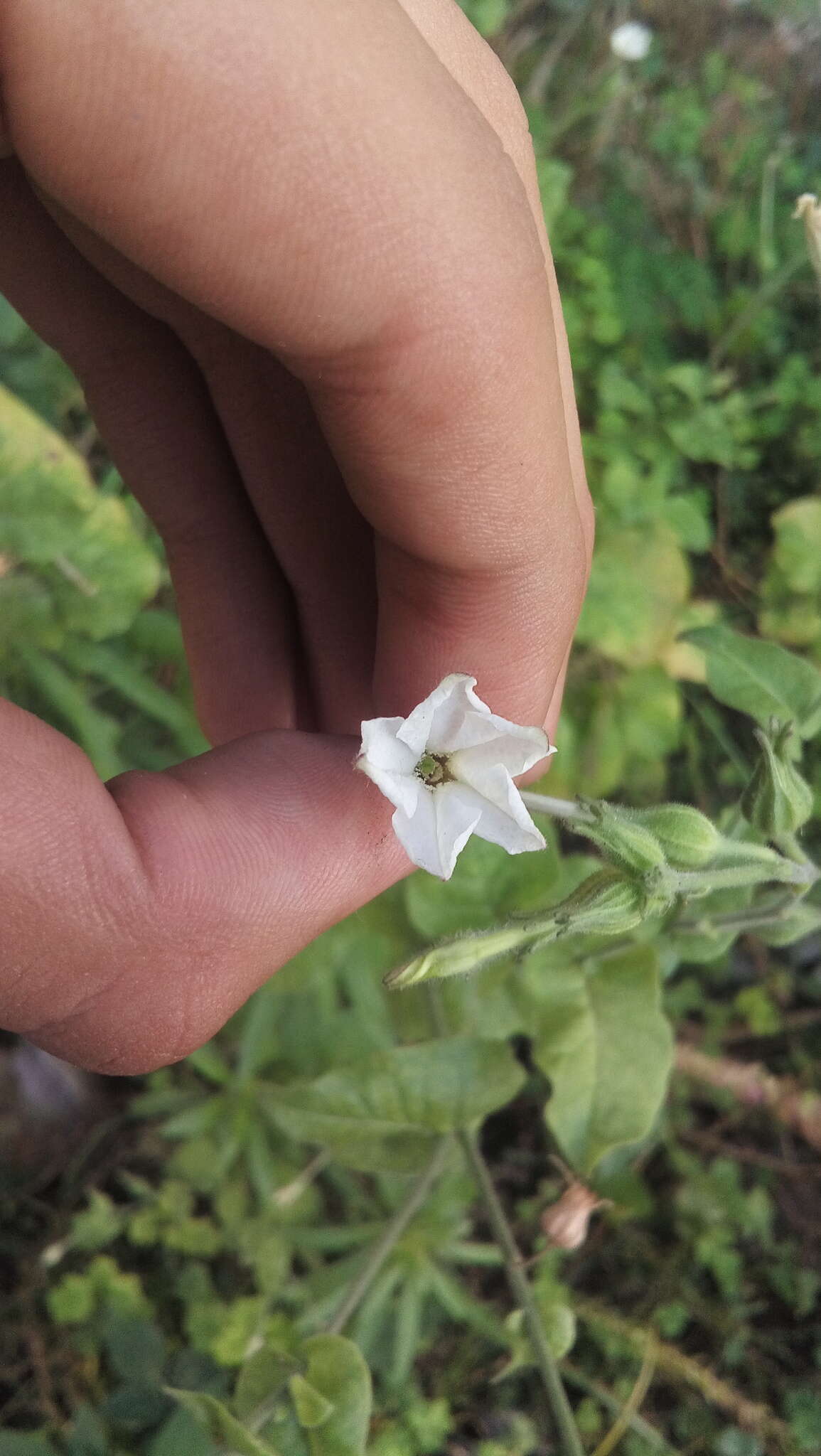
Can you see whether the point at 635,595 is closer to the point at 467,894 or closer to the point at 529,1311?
the point at 467,894

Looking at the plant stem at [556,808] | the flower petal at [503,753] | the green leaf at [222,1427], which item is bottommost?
the green leaf at [222,1427]

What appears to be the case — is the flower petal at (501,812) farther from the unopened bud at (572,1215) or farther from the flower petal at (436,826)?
the unopened bud at (572,1215)

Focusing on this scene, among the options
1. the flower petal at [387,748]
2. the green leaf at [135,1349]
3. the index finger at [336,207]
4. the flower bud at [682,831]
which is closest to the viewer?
the index finger at [336,207]

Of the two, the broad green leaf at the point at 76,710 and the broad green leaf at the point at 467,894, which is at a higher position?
the broad green leaf at the point at 76,710

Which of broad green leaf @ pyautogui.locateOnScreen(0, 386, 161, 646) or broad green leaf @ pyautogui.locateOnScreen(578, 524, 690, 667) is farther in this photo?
broad green leaf @ pyautogui.locateOnScreen(578, 524, 690, 667)

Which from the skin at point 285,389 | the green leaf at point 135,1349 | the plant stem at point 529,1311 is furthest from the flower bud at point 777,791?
the green leaf at point 135,1349

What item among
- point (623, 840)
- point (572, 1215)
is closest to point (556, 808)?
point (623, 840)

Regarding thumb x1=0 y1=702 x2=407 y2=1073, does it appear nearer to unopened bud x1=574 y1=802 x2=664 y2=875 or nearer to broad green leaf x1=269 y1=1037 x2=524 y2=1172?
unopened bud x1=574 y1=802 x2=664 y2=875

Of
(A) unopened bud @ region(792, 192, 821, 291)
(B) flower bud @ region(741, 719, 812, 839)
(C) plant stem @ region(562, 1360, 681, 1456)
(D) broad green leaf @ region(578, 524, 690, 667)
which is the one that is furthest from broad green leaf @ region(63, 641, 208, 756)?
(C) plant stem @ region(562, 1360, 681, 1456)
